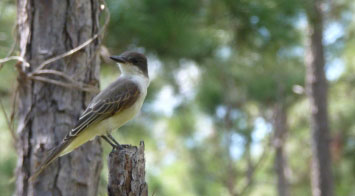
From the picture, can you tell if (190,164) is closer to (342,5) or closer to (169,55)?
(342,5)

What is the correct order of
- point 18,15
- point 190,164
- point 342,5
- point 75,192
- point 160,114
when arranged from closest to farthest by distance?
point 75,192 < point 18,15 < point 160,114 < point 342,5 < point 190,164

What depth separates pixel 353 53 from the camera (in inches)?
344

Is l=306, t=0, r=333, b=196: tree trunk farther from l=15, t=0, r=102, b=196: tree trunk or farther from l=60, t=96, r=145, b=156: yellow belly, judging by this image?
l=15, t=0, r=102, b=196: tree trunk

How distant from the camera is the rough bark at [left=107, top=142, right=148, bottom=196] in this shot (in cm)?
297

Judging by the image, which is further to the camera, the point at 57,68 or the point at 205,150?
the point at 205,150

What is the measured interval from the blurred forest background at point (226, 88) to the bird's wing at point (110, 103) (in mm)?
546

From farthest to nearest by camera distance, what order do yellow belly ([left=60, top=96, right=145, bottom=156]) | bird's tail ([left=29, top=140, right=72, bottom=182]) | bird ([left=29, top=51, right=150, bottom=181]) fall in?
yellow belly ([left=60, top=96, right=145, bottom=156]) < bird ([left=29, top=51, right=150, bottom=181]) < bird's tail ([left=29, top=140, right=72, bottom=182])

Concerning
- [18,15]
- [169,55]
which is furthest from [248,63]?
[18,15]

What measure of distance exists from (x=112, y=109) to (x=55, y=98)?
525 millimetres

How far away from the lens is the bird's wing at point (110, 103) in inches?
145

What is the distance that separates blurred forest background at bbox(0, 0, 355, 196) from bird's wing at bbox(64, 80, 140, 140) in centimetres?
55

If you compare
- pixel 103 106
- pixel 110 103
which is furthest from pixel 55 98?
pixel 110 103

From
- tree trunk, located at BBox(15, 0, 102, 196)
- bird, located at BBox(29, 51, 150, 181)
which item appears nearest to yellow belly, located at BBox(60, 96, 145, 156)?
bird, located at BBox(29, 51, 150, 181)

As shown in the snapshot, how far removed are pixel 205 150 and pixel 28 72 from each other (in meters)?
7.82
